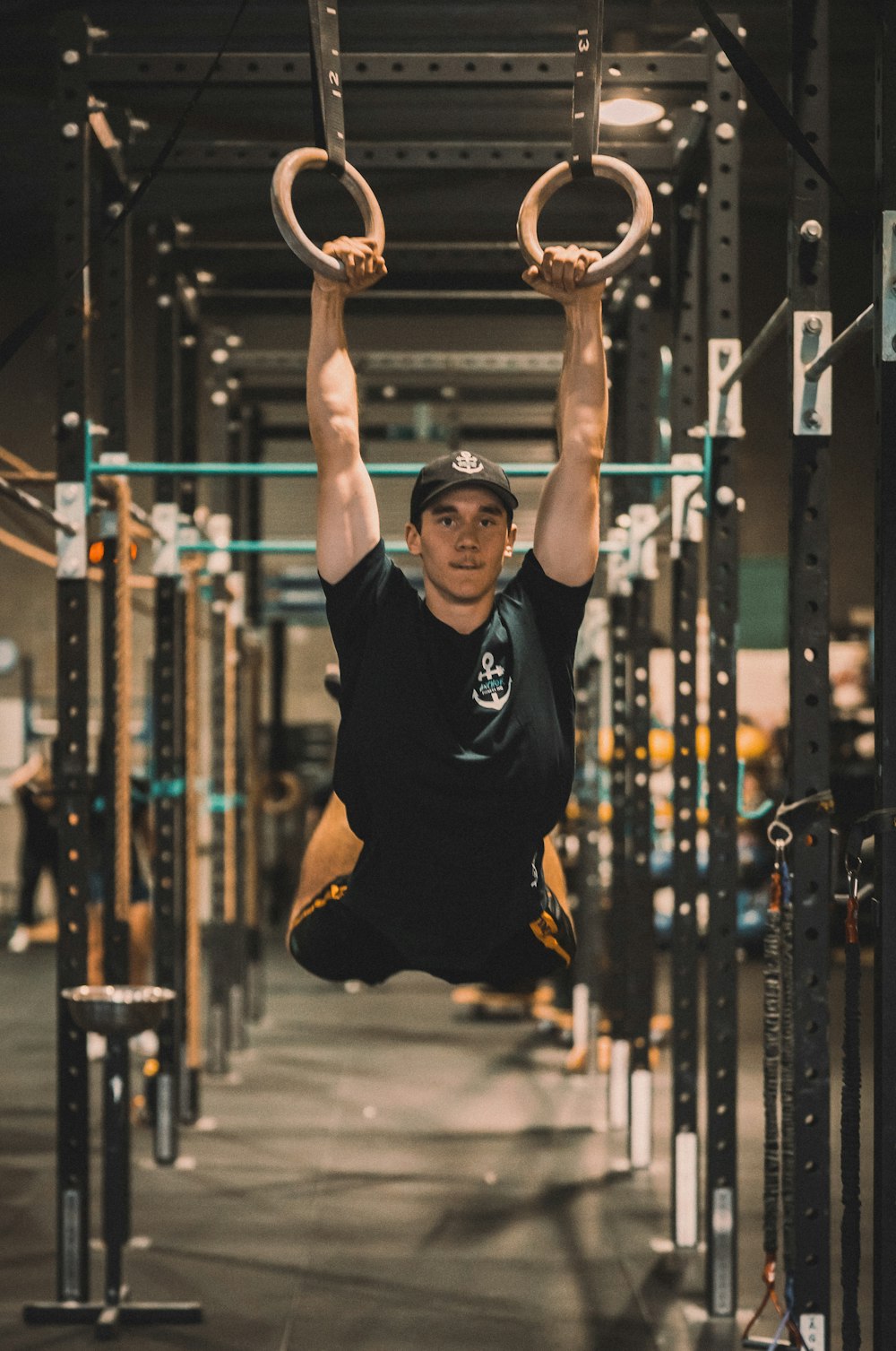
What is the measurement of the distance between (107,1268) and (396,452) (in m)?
8.67

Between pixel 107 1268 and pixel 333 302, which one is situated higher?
pixel 333 302

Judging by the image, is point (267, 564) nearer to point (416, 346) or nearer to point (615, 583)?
point (416, 346)

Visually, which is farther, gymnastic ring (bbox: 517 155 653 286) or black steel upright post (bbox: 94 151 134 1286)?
black steel upright post (bbox: 94 151 134 1286)

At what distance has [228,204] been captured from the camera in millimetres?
8719

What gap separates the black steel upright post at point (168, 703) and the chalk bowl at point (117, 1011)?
157 centimetres

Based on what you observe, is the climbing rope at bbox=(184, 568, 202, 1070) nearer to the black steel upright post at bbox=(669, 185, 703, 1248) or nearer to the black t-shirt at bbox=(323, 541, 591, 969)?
the black steel upright post at bbox=(669, 185, 703, 1248)

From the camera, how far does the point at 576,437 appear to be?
2.40 m

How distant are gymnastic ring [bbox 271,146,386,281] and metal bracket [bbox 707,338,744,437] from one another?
1653mm

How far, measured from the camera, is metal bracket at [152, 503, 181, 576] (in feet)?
16.7

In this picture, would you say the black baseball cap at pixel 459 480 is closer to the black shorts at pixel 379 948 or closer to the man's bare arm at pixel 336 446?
the man's bare arm at pixel 336 446

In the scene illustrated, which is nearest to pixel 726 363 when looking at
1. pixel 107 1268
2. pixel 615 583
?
pixel 615 583

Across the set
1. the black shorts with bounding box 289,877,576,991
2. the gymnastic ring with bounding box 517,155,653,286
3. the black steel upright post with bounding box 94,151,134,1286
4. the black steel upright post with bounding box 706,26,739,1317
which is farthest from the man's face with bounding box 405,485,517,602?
the black steel upright post with bounding box 94,151,134,1286

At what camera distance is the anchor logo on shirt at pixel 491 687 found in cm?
246

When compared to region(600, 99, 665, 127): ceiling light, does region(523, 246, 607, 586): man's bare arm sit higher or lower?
lower
